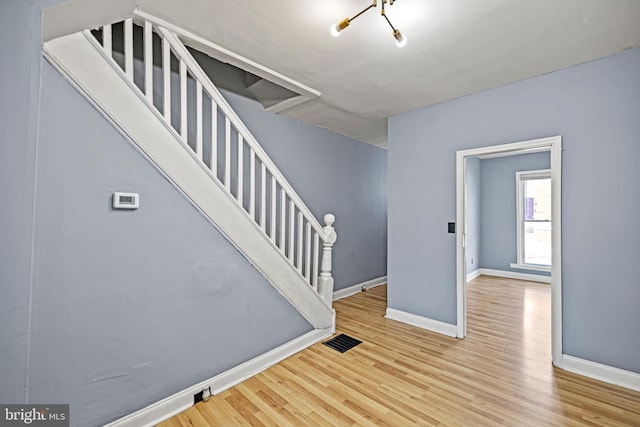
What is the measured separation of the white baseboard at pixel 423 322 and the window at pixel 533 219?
11.8ft

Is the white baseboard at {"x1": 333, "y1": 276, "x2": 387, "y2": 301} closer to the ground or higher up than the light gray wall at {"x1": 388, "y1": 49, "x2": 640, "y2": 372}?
closer to the ground

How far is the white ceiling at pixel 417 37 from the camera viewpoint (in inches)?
64.4

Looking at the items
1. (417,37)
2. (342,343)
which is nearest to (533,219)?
(342,343)

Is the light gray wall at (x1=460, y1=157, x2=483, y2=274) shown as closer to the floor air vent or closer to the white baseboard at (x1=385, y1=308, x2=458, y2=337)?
the white baseboard at (x1=385, y1=308, x2=458, y2=337)

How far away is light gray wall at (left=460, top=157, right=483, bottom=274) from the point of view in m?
5.50

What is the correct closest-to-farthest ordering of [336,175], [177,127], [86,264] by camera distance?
[86,264], [177,127], [336,175]

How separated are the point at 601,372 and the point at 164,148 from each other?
12.0 ft

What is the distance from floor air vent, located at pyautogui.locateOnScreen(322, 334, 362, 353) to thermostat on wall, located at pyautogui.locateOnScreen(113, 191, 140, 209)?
6.92 feet

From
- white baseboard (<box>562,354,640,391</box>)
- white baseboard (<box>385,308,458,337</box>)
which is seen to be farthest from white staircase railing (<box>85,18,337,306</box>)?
white baseboard (<box>562,354,640,391</box>)

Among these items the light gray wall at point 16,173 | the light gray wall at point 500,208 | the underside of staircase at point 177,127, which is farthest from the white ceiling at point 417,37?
the light gray wall at point 500,208

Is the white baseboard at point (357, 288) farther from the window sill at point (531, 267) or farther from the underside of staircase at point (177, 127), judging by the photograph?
the window sill at point (531, 267)

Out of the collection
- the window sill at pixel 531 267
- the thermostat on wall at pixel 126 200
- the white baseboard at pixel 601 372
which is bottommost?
the white baseboard at pixel 601 372

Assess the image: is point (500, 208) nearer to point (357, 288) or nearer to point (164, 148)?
point (357, 288)

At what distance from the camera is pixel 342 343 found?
2764 mm
